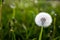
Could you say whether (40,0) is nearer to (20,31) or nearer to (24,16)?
(24,16)

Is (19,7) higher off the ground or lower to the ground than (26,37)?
higher

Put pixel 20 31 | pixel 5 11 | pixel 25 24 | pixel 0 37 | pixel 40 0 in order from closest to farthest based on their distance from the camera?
1. pixel 0 37
2. pixel 20 31
3. pixel 25 24
4. pixel 5 11
5. pixel 40 0

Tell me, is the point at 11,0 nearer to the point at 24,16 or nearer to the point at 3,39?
the point at 24,16

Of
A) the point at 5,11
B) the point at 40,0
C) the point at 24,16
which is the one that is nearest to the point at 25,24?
the point at 24,16

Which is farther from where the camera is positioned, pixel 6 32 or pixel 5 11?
pixel 5 11

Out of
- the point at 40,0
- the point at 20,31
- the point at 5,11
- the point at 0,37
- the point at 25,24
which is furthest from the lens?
the point at 40,0

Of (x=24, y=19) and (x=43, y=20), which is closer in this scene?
(x=43, y=20)
